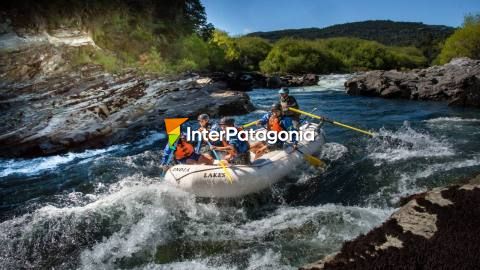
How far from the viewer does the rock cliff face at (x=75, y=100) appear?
1335 centimetres

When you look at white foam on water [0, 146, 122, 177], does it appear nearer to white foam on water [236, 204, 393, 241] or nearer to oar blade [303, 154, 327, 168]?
oar blade [303, 154, 327, 168]

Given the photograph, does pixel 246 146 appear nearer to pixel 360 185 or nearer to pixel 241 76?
pixel 360 185

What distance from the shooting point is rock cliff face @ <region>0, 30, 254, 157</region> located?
43.8ft

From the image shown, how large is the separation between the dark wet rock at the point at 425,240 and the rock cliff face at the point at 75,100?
1013 cm

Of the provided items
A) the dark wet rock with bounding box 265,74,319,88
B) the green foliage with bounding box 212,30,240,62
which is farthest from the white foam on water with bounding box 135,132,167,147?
the green foliage with bounding box 212,30,240,62

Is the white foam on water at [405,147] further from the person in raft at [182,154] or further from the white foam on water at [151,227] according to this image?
the person in raft at [182,154]

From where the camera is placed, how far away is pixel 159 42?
104ft

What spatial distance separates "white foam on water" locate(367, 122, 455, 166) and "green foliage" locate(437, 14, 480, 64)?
34.6 m

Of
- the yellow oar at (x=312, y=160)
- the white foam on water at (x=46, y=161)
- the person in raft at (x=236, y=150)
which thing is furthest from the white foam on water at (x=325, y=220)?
the white foam on water at (x=46, y=161)

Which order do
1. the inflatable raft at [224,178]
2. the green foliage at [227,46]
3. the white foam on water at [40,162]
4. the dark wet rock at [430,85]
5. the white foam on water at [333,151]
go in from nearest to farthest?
the inflatable raft at [224,178] < the white foam on water at [333,151] < the white foam on water at [40,162] < the dark wet rock at [430,85] < the green foliage at [227,46]

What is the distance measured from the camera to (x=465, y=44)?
4253 cm

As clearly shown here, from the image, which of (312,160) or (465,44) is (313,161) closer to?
(312,160)

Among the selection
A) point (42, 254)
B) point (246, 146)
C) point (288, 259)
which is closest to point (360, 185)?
point (246, 146)

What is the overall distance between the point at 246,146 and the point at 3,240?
450cm
